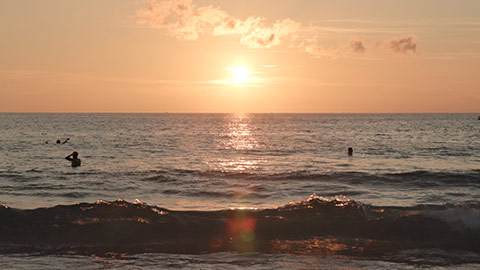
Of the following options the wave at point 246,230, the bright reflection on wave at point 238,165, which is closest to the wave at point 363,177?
the bright reflection on wave at point 238,165

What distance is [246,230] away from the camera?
46.6 feet

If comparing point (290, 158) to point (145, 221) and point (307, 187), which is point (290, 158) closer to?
point (307, 187)

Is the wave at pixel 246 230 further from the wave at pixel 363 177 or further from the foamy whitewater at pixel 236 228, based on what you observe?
the wave at pixel 363 177

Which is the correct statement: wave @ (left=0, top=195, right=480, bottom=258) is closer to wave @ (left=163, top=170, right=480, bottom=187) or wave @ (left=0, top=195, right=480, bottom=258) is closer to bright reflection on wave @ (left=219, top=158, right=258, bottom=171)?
wave @ (left=163, top=170, right=480, bottom=187)

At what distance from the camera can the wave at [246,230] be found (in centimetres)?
1267

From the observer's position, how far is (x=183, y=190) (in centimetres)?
2453

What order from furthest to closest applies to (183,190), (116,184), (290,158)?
(290,158) → (116,184) → (183,190)

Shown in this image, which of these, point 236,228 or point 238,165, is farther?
point 238,165

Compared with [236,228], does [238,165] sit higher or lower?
lower

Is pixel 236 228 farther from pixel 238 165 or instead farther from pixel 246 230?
pixel 238 165

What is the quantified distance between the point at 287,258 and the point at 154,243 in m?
4.09

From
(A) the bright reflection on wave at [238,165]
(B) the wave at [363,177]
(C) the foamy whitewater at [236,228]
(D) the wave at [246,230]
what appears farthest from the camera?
(A) the bright reflection on wave at [238,165]

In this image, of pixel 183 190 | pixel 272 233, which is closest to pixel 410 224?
pixel 272 233

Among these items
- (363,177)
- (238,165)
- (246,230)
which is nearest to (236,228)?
(246,230)
